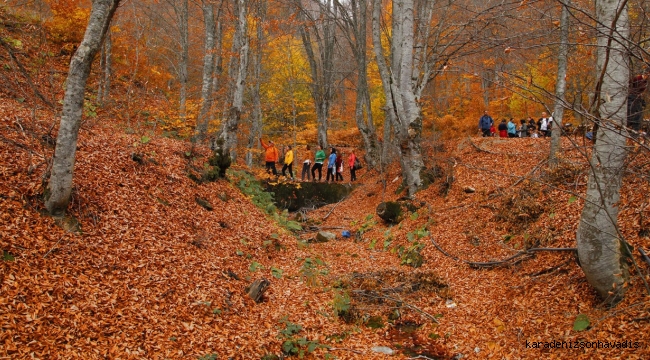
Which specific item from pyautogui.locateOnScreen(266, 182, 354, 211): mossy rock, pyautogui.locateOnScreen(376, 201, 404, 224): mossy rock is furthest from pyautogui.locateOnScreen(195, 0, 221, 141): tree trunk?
pyautogui.locateOnScreen(376, 201, 404, 224): mossy rock

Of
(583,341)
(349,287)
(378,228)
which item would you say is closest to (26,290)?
(349,287)

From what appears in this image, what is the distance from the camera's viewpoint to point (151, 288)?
5.34 meters

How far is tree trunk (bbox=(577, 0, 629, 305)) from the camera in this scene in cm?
405

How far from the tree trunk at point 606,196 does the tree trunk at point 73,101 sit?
5990 millimetres

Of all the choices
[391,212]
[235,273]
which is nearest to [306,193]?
[391,212]

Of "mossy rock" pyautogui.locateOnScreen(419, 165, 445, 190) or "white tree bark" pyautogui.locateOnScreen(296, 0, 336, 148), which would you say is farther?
"white tree bark" pyautogui.locateOnScreen(296, 0, 336, 148)

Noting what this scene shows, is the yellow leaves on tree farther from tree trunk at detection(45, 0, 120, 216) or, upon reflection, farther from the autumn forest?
tree trunk at detection(45, 0, 120, 216)

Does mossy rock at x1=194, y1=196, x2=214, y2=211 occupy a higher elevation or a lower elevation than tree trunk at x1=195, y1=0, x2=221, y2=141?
lower

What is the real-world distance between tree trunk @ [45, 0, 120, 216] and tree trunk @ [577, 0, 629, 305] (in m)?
5.99

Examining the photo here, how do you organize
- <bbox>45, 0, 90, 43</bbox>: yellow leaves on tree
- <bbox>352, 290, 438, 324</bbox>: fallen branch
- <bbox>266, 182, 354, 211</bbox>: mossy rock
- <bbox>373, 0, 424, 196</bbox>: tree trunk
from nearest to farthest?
<bbox>352, 290, 438, 324</bbox>: fallen branch < <bbox>373, 0, 424, 196</bbox>: tree trunk < <bbox>266, 182, 354, 211</bbox>: mossy rock < <bbox>45, 0, 90, 43</bbox>: yellow leaves on tree

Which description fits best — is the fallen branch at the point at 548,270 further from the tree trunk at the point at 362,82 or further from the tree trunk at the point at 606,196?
the tree trunk at the point at 362,82

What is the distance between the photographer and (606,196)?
4.43m

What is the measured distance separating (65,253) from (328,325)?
3826mm

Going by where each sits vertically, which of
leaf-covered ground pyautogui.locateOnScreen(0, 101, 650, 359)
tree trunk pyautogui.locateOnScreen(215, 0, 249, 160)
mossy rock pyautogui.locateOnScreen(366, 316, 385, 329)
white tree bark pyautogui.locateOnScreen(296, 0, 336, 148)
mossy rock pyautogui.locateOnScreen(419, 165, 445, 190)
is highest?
white tree bark pyautogui.locateOnScreen(296, 0, 336, 148)
